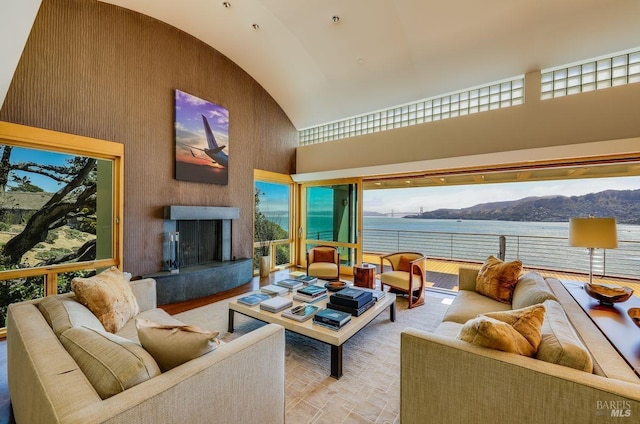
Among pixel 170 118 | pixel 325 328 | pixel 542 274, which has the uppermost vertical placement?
pixel 170 118

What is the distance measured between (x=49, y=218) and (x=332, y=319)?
3.65 meters

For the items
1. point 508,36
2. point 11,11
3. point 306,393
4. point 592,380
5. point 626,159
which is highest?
point 508,36

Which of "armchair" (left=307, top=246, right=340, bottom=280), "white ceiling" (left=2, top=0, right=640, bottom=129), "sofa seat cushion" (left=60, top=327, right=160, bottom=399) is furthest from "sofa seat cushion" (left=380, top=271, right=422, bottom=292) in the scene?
"sofa seat cushion" (left=60, top=327, right=160, bottom=399)

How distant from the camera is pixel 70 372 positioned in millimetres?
1044

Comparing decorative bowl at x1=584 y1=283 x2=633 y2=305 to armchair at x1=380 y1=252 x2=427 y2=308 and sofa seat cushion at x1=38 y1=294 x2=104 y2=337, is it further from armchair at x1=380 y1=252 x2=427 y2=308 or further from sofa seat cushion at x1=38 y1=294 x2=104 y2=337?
sofa seat cushion at x1=38 y1=294 x2=104 y2=337

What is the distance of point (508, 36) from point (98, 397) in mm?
5056

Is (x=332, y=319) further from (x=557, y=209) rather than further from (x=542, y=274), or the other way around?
(x=557, y=209)

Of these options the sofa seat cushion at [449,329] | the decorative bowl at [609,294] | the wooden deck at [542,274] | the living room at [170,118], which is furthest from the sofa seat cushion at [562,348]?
the living room at [170,118]

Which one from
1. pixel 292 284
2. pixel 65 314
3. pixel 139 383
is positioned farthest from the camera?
pixel 292 284

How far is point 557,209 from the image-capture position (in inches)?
291

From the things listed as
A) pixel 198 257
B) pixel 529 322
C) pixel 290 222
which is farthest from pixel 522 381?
pixel 290 222

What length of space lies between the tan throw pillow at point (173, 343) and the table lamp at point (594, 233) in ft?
11.1

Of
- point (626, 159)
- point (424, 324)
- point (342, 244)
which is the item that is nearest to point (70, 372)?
point (424, 324)

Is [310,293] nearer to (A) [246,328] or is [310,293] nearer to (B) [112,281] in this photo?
(A) [246,328]
